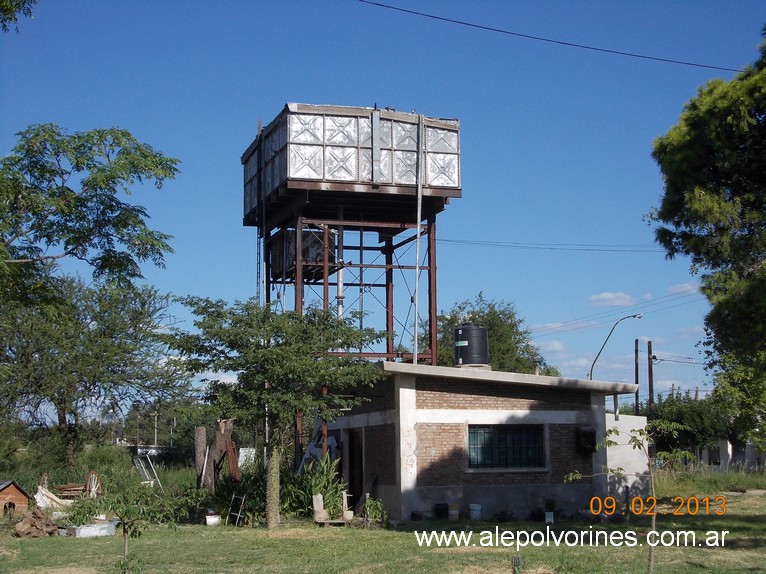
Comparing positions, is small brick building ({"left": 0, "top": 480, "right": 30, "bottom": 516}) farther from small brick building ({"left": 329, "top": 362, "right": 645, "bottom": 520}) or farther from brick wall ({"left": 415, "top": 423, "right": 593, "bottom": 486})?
brick wall ({"left": 415, "top": 423, "right": 593, "bottom": 486})

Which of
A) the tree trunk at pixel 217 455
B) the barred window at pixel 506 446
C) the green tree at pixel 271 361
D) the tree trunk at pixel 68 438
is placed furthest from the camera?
the tree trunk at pixel 68 438

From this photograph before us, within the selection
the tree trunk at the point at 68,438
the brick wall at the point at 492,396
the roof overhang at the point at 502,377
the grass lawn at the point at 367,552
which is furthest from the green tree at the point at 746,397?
the tree trunk at the point at 68,438

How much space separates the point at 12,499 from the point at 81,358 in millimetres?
10627

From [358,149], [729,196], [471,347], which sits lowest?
[471,347]

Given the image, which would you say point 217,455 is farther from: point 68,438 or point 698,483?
point 698,483

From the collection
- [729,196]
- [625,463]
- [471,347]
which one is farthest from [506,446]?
[729,196]

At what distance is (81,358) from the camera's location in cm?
3653

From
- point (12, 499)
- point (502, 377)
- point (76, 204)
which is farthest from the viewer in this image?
point (12, 499)

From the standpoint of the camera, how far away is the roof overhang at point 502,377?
2134 cm

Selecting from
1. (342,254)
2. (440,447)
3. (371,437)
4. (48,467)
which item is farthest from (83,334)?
(440,447)

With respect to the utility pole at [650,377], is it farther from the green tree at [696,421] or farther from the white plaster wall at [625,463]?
the white plaster wall at [625,463]

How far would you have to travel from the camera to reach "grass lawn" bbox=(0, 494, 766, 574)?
13.9m

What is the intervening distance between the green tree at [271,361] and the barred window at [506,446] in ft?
11.2

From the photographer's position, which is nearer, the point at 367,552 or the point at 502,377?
the point at 367,552
